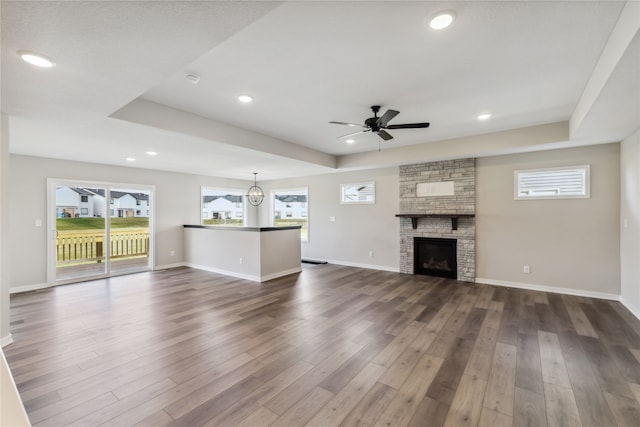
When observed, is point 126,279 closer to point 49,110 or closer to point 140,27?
point 49,110

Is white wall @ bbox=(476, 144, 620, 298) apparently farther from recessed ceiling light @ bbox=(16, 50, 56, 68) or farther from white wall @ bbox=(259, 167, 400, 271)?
recessed ceiling light @ bbox=(16, 50, 56, 68)

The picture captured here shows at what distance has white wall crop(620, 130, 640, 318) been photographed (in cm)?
376

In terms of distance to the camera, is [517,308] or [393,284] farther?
[393,284]

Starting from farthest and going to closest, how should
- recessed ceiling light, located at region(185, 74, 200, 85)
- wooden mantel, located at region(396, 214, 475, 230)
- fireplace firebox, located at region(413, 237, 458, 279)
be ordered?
fireplace firebox, located at region(413, 237, 458, 279) < wooden mantel, located at region(396, 214, 475, 230) < recessed ceiling light, located at region(185, 74, 200, 85)

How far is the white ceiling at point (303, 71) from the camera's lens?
5.68 feet

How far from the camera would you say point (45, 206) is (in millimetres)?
5383

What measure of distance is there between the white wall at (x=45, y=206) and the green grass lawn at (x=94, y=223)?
0.32 metres

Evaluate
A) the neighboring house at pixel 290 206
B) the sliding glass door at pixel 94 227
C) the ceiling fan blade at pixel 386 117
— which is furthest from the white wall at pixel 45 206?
the ceiling fan blade at pixel 386 117

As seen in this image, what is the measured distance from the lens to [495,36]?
7.26 ft

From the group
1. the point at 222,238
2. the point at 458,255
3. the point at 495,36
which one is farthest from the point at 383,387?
the point at 222,238

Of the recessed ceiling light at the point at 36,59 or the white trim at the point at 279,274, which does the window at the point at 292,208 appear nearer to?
the white trim at the point at 279,274

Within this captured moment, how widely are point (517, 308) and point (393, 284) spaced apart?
6.57 feet

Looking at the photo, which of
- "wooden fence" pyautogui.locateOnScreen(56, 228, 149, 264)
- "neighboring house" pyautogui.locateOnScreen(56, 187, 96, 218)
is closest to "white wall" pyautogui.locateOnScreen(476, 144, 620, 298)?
"wooden fence" pyautogui.locateOnScreen(56, 228, 149, 264)

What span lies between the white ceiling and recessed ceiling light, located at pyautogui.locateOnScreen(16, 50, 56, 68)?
4 centimetres
